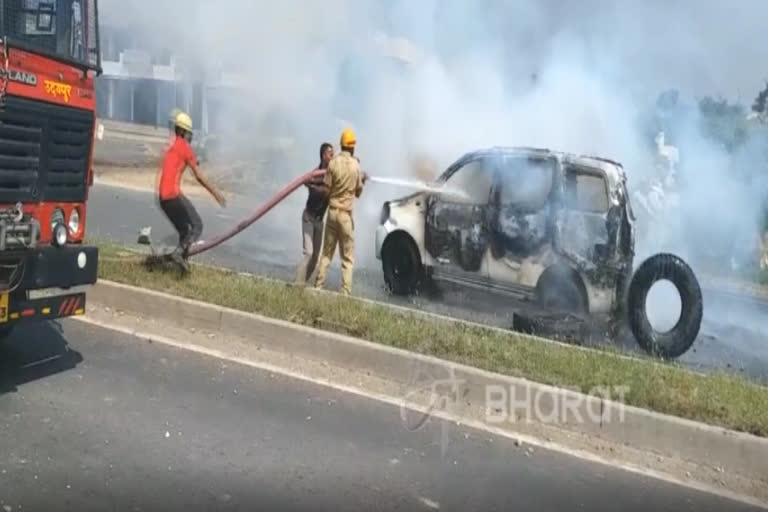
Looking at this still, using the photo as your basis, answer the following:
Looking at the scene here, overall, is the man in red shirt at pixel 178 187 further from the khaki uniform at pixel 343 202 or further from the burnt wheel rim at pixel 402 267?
the burnt wheel rim at pixel 402 267

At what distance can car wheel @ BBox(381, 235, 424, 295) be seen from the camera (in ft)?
33.7

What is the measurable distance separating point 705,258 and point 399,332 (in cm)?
923

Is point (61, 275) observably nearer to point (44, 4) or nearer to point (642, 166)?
point (44, 4)

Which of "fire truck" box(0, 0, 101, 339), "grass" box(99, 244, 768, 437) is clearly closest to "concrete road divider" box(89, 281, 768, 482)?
"grass" box(99, 244, 768, 437)

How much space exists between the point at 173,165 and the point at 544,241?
12.5 ft

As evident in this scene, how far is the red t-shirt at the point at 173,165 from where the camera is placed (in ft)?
28.4

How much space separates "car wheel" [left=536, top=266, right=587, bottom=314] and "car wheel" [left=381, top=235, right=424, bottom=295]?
1.71m

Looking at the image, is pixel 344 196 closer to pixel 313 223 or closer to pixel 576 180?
pixel 313 223

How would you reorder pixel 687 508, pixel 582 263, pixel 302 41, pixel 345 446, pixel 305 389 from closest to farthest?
pixel 687 508, pixel 345 446, pixel 305 389, pixel 582 263, pixel 302 41

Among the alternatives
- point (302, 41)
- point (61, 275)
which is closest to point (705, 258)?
point (302, 41)

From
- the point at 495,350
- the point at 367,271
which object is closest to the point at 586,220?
the point at 495,350

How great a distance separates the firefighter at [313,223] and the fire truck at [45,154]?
3.92m

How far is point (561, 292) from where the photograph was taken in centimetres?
893

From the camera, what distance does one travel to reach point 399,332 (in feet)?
23.4
